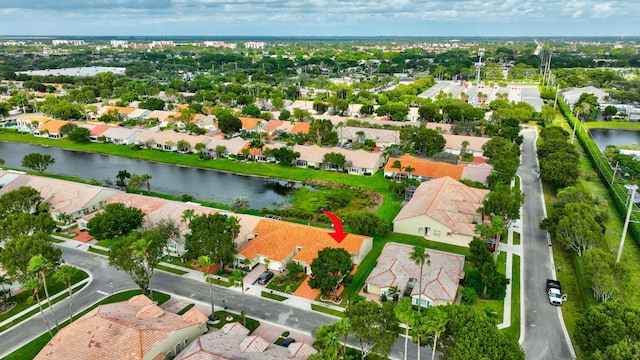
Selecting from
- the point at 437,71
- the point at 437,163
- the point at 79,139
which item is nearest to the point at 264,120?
the point at 79,139

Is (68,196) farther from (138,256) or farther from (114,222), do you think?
(138,256)

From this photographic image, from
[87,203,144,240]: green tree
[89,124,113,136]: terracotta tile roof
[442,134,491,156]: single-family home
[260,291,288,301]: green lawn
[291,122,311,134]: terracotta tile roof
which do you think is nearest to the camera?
[260,291,288,301]: green lawn

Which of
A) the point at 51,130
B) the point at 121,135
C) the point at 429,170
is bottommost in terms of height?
the point at 429,170

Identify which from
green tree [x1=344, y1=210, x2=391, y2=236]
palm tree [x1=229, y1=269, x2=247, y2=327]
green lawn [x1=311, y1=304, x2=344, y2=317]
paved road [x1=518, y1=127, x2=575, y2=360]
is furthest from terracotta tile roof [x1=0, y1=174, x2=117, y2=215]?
paved road [x1=518, y1=127, x2=575, y2=360]

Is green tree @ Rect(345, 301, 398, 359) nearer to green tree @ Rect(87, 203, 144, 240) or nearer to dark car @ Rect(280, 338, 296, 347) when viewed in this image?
dark car @ Rect(280, 338, 296, 347)

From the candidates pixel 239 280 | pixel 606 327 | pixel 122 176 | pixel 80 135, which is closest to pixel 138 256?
pixel 239 280
